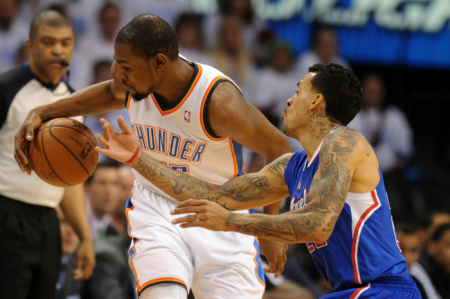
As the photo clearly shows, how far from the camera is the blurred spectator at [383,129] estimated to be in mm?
8625

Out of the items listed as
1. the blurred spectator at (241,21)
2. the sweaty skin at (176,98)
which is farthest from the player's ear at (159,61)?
the blurred spectator at (241,21)

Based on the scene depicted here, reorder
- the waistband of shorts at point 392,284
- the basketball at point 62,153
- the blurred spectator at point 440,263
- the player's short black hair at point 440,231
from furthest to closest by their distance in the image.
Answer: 1. the player's short black hair at point 440,231
2. the blurred spectator at point 440,263
3. the basketball at point 62,153
4. the waistband of shorts at point 392,284

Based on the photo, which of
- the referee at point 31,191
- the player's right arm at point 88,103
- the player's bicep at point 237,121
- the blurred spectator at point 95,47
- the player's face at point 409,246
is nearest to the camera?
the player's bicep at point 237,121

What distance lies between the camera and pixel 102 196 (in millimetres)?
6219

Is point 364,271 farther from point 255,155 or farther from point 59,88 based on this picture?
point 255,155

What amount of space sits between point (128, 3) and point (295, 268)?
424cm

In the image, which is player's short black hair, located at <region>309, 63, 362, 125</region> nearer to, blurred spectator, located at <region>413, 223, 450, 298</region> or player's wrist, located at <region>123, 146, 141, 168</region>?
player's wrist, located at <region>123, 146, 141, 168</region>

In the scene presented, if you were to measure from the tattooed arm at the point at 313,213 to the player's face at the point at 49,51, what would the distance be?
2.15 m

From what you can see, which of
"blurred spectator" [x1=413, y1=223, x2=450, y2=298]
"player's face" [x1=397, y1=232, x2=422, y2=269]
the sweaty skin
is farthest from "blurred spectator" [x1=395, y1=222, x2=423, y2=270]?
the sweaty skin

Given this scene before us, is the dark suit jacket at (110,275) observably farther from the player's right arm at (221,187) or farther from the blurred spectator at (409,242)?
the blurred spectator at (409,242)

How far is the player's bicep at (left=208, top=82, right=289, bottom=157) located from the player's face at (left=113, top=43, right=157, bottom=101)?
394 mm

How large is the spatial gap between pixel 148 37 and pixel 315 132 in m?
1.14

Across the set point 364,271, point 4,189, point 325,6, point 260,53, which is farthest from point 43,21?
point 325,6

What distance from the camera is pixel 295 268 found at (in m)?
5.79
